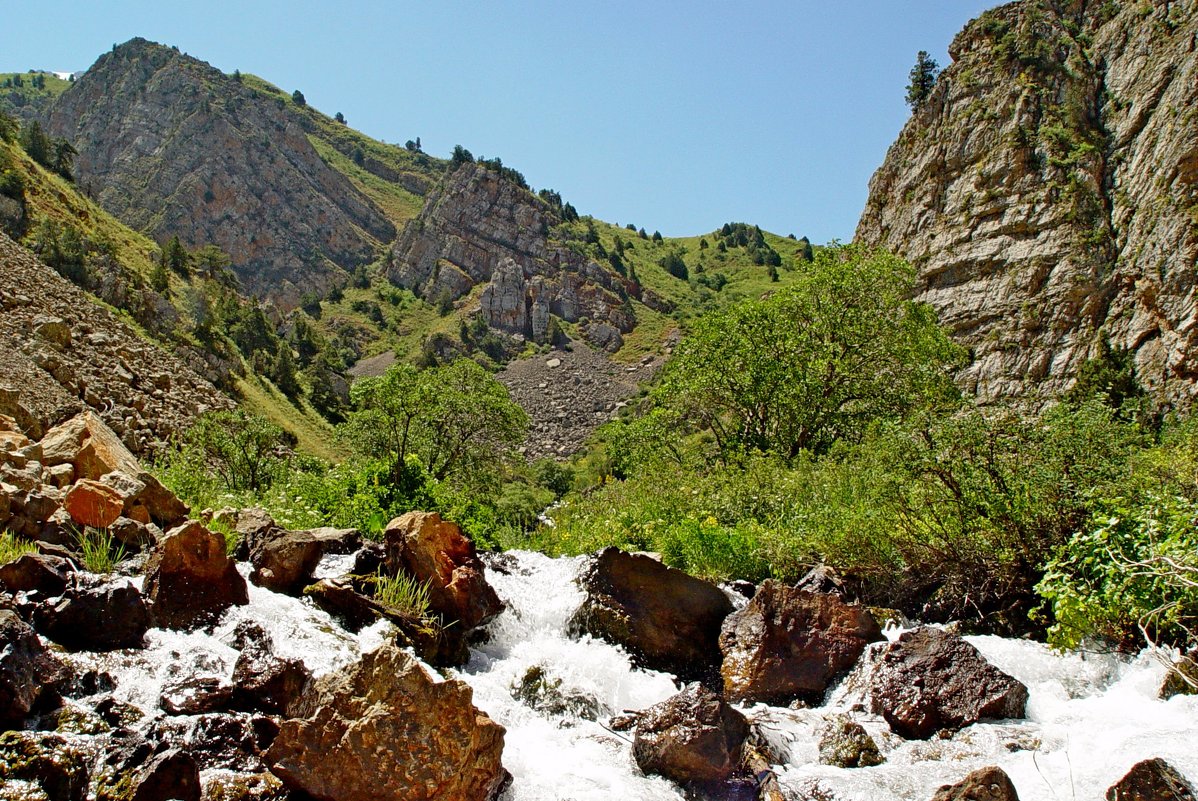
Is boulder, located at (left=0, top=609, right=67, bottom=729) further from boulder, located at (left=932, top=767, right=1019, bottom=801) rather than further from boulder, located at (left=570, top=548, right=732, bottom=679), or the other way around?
boulder, located at (left=932, top=767, right=1019, bottom=801)

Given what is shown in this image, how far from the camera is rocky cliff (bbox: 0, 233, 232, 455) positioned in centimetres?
1711

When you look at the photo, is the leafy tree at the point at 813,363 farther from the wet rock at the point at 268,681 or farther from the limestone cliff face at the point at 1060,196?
the limestone cliff face at the point at 1060,196

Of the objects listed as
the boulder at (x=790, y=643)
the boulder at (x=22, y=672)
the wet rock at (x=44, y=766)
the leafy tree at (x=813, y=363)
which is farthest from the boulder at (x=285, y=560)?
the leafy tree at (x=813, y=363)

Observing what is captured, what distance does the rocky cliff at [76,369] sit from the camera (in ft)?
56.1

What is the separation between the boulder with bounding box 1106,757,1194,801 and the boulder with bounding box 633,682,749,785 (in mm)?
2761

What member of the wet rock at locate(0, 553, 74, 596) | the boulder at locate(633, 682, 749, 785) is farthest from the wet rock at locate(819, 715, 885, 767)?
the wet rock at locate(0, 553, 74, 596)

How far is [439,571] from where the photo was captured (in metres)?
8.55

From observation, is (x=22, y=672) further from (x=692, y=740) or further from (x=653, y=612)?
(x=653, y=612)

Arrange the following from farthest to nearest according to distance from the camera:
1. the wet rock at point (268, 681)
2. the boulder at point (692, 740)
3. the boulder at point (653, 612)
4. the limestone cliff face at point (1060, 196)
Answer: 1. the limestone cliff face at point (1060, 196)
2. the boulder at point (653, 612)
3. the boulder at point (692, 740)
4. the wet rock at point (268, 681)

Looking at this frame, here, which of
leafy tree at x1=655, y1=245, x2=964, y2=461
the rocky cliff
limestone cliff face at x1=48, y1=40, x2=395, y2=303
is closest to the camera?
the rocky cliff

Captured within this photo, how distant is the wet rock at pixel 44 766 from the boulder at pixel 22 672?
19 cm

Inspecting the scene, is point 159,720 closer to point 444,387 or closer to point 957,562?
point 957,562

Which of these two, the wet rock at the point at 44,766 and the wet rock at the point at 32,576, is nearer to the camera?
the wet rock at the point at 44,766

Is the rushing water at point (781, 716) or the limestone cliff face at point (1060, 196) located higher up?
the limestone cliff face at point (1060, 196)
